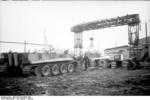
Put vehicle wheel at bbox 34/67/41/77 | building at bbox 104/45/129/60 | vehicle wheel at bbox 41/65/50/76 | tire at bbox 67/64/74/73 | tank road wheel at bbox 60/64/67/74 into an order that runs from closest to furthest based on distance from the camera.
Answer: vehicle wheel at bbox 34/67/41/77
vehicle wheel at bbox 41/65/50/76
tank road wheel at bbox 60/64/67/74
tire at bbox 67/64/74/73
building at bbox 104/45/129/60

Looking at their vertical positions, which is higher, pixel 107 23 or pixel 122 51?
pixel 107 23

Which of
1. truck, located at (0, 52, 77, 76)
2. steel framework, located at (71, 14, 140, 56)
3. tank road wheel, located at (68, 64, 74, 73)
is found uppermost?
steel framework, located at (71, 14, 140, 56)

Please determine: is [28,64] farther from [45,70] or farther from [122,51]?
[122,51]

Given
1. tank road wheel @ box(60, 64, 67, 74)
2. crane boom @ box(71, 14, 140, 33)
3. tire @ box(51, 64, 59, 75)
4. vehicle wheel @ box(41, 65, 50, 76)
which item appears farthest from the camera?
crane boom @ box(71, 14, 140, 33)

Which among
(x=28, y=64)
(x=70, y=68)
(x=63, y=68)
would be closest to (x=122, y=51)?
(x=70, y=68)

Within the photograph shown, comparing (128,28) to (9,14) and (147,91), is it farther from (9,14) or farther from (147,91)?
(9,14)

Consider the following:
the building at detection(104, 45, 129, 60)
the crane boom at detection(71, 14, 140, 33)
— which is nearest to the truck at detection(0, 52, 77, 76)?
the crane boom at detection(71, 14, 140, 33)

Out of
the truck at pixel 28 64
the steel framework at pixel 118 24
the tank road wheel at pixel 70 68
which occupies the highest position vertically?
the steel framework at pixel 118 24

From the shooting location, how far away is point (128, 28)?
12492mm

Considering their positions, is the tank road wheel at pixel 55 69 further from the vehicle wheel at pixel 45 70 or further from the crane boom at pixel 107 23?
the crane boom at pixel 107 23

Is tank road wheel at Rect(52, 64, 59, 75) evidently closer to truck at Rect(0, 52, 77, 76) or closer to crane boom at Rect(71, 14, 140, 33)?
truck at Rect(0, 52, 77, 76)

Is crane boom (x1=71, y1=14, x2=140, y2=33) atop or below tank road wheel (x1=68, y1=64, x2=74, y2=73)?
atop

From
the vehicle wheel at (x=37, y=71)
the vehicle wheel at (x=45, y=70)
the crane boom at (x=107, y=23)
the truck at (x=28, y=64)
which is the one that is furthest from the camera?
the crane boom at (x=107, y=23)

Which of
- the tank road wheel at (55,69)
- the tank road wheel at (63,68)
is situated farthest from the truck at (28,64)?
the tank road wheel at (63,68)
